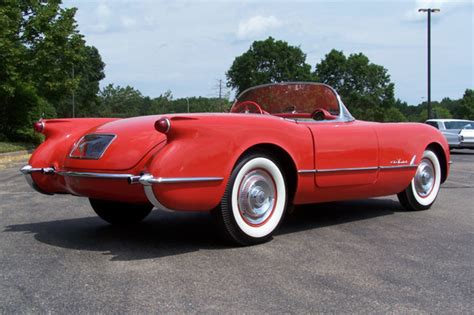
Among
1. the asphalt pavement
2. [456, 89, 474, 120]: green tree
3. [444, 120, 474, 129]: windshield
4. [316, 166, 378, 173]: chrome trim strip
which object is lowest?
the asphalt pavement

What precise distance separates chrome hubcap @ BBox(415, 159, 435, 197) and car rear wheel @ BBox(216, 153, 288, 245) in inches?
84.0

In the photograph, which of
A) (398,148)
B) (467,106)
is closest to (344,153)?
(398,148)

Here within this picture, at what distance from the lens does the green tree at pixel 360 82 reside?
6119cm

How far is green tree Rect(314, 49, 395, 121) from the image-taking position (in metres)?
61.2

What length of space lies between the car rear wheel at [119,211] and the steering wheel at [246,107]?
1.51 metres

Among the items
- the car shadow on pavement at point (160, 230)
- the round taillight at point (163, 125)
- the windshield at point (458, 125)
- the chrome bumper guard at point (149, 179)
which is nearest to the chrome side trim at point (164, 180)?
the chrome bumper guard at point (149, 179)

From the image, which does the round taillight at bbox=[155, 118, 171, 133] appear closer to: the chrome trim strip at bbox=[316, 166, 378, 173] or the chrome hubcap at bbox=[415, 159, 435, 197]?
the chrome trim strip at bbox=[316, 166, 378, 173]

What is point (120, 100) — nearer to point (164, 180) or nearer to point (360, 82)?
point (360, 82)

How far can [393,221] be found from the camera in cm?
510

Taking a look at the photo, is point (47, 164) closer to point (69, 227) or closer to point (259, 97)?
point (69, 227)

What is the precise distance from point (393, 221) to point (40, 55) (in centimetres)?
2138

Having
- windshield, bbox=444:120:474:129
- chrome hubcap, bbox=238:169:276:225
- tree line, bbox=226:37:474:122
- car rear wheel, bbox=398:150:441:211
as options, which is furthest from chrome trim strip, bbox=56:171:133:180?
tree line, bbox=226:37:474:122

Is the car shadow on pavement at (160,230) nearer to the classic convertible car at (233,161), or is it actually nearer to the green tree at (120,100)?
the classic convertible car at (233,161)

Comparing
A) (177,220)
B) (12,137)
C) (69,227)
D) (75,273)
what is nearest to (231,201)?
(75,273)
